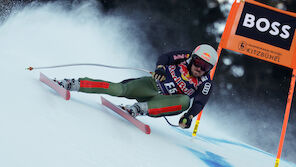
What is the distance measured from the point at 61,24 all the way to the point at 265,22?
5.59 metres

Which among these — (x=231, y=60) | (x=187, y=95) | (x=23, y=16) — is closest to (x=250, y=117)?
(x=231, y=60)

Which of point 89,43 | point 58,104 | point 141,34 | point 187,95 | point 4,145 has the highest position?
point 141,34

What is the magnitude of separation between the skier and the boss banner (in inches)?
36.0

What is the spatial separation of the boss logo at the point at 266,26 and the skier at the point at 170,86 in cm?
102

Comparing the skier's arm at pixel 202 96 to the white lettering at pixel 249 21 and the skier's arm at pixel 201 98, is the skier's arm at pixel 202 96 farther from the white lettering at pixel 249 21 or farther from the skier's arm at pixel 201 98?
the white lettering at pixel 249 21

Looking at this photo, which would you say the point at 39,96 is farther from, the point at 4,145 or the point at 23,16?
the point at 23,16

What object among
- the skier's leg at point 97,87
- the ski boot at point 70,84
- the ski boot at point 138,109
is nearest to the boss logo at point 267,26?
the ski boot at point 138,109

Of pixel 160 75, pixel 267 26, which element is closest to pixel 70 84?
pixel 160 75

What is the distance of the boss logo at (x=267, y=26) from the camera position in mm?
3525

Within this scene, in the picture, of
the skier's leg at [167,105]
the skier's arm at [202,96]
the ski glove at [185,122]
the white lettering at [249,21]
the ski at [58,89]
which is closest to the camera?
the ski at [58,89]

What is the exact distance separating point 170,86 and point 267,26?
1.45m

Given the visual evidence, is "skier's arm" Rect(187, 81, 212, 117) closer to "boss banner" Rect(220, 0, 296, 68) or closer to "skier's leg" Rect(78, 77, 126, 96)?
"skier's leg" Rect(78, 77, 126, 96)

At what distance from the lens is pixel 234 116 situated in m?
7.16

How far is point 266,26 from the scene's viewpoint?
356 centimetres
